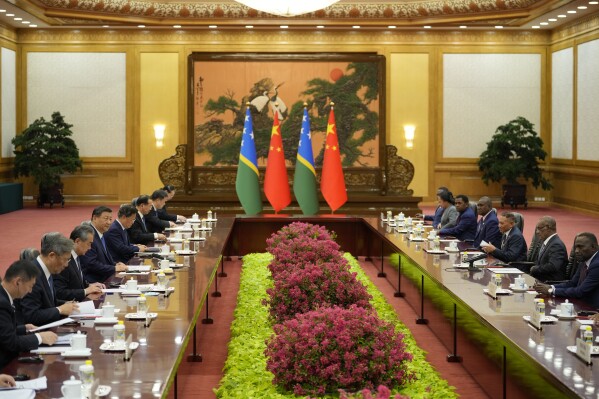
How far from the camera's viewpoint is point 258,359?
6.45m

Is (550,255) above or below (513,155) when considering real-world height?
below

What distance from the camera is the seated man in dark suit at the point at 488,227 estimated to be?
9.33 meters

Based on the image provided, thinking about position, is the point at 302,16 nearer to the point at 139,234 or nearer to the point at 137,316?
the point at 139,234

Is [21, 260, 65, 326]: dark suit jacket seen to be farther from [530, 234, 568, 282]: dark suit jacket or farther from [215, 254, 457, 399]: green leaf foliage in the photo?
[530, 234, 568, 282]: dark suit jacket

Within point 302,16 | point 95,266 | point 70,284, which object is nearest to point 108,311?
point 70,284

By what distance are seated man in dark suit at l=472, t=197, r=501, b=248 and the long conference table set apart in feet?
1.16

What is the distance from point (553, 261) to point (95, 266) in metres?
3.76

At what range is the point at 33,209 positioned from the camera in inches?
734

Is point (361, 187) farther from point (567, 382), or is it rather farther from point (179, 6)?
point (567, 382)

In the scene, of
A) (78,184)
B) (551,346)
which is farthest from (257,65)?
(551,346)

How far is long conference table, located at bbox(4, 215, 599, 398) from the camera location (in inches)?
154

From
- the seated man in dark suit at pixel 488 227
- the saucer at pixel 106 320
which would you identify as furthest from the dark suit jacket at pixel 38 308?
the seated man in dark suit at pixel 488 227

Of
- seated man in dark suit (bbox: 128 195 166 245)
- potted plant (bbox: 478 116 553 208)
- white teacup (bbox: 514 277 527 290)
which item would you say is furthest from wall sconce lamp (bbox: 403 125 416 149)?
white teacup (bbox: 514 277 527 290)

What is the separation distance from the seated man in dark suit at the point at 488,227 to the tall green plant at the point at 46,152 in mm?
11102
